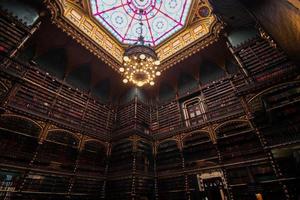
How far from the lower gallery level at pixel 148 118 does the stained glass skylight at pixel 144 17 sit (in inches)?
14.0

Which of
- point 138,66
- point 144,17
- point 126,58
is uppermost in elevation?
point 144,17

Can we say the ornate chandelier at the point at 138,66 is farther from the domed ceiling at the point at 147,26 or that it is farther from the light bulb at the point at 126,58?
the domed ceiling at the point at 147,26

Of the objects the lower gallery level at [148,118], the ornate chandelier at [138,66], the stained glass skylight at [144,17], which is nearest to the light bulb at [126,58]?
the ornate chandelier at [138,66]

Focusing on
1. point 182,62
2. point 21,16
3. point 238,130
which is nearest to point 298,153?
point 238,130

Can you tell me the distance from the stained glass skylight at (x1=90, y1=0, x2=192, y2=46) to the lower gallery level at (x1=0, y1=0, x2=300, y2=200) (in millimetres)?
356

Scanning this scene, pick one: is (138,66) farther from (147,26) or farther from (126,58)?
(147,26)

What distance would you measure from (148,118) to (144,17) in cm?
660

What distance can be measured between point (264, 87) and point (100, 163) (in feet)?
27.4

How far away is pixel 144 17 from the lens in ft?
35.9

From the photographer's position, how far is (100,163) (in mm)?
8781

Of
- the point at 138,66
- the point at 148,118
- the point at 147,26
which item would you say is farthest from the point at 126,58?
the point at 147,26

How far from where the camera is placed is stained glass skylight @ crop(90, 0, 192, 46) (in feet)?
32.9

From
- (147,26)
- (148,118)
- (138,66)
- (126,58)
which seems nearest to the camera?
(126,58)

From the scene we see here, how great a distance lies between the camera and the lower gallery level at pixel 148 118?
19.7 feet
